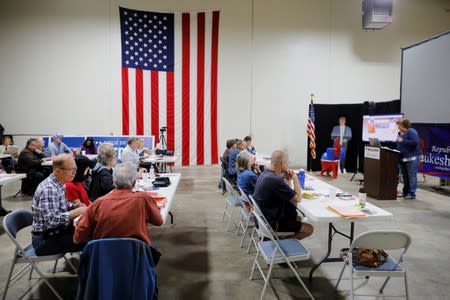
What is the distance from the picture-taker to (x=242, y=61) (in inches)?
424

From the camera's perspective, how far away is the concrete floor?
2947 millimetres

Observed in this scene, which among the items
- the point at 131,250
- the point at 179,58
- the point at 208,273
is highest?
the point at 179,58

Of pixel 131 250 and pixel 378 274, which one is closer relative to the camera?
pixel 131 250

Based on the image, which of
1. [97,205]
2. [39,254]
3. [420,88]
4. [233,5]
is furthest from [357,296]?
[233,5]

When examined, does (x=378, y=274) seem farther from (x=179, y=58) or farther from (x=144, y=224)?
(x=179, y=58)

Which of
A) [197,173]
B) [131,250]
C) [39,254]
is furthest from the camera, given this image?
[197,173]

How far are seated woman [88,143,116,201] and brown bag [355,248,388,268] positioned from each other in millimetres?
2471

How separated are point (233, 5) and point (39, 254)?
983 centimetres

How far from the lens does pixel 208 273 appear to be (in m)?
3.33

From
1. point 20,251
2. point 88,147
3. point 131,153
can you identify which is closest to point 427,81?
point 131,153

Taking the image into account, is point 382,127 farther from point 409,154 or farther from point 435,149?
point 409,154

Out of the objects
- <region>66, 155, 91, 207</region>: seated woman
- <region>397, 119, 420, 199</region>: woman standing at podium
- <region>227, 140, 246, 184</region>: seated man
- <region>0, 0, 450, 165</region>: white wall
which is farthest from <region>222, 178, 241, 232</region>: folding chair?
<region>0, 0, 450, 165</region>: white wall

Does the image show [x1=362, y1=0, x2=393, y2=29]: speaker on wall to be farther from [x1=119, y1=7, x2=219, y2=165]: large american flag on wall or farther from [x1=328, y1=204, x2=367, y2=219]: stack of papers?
[x1=328, y1=204, x2=367, y2=219]: stack of papers

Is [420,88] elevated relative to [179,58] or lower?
lower
